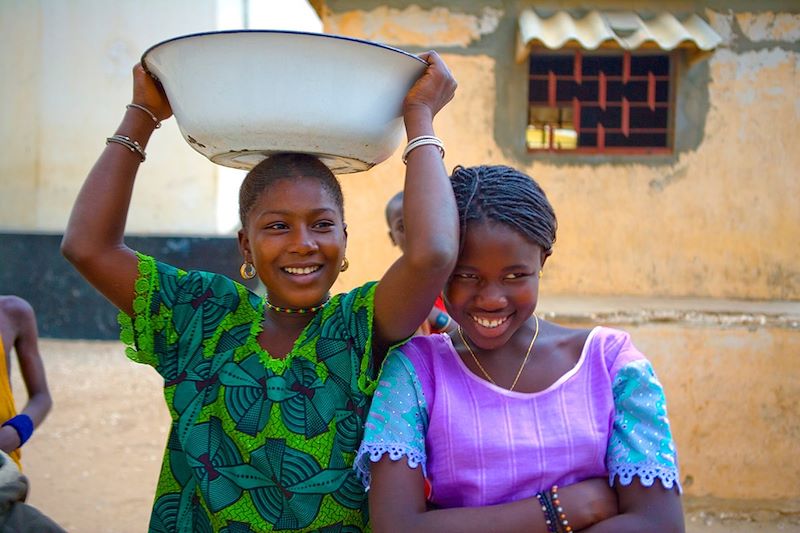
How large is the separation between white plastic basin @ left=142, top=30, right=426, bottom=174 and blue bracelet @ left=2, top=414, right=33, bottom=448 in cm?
145

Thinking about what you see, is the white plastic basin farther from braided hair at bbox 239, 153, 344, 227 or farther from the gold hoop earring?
the gold hoop earring

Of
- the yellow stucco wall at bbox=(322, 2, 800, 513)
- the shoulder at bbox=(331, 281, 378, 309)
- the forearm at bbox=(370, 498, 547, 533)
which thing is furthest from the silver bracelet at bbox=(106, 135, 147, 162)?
the yellow stucco wall at bbox=(322, 2, 800, 513)

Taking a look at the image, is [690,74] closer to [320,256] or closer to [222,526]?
[320,256]

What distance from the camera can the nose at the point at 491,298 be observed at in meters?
1.53

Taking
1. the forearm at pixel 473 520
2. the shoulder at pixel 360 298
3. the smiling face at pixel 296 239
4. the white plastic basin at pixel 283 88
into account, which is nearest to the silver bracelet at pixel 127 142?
the white plastic basin at pixel 283 88

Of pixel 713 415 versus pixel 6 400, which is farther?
pixel 713 415

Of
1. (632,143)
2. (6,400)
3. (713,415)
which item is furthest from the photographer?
(632,143)

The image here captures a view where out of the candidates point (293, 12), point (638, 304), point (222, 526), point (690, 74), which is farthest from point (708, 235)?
point (293, 12)

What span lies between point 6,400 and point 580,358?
201cm

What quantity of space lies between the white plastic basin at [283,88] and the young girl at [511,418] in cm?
28

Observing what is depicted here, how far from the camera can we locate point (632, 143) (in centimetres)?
478

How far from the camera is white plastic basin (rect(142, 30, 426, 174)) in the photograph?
143 centimetres

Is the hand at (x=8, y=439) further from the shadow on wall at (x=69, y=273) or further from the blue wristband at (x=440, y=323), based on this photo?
the shadow on wall at (x=69, y=273)

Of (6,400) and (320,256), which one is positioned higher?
(320,256)
